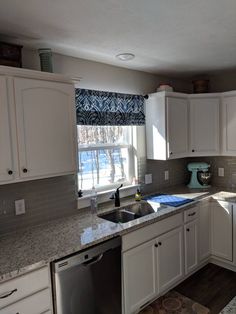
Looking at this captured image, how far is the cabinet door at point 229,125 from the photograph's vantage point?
3059 mm

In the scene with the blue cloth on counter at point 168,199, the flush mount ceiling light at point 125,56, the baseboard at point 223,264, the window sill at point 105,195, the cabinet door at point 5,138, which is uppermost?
the flush mount ceiling light at point 125,56

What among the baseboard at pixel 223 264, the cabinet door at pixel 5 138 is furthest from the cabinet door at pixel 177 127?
the cabinet door at pixel 5 138

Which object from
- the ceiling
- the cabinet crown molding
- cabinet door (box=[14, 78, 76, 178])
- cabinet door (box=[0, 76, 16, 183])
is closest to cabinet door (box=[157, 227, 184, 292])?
cabinet door (box=[14, 78, 76, 178])

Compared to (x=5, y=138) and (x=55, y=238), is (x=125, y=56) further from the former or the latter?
(x=55, y=238)

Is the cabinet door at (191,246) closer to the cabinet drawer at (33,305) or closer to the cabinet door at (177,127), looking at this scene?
the cabinet door at (177,127)

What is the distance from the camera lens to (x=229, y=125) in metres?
3.10

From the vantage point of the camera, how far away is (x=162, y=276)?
241 cm

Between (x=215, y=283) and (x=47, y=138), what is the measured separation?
228cm

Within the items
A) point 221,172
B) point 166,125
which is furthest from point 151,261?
point 221,172

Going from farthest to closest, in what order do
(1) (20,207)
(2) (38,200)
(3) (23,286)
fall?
1. (2) (38,200)
2. (1) (20,207)
3. (3) (23,286)

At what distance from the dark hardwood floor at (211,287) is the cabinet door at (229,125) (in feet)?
4.57

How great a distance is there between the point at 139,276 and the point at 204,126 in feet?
6.42

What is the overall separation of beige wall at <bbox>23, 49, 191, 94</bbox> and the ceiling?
8 cm

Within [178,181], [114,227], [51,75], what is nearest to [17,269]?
[114,227]
